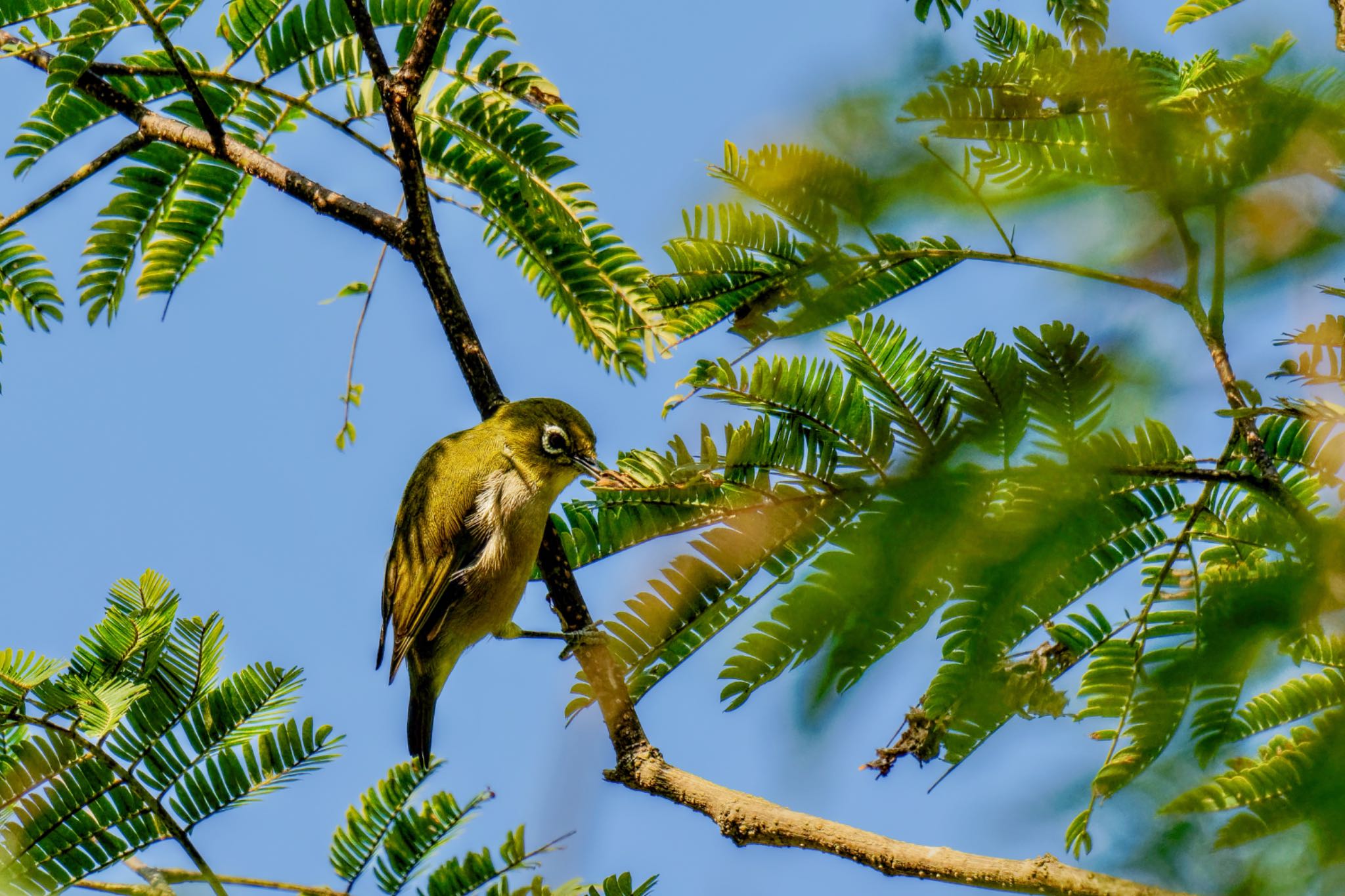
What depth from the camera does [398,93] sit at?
9.25 ft

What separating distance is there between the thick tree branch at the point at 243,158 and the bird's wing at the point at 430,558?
160cm

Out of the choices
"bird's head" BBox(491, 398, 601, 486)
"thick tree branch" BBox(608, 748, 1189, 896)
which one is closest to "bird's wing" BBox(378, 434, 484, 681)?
"bird's head" BBox(491, 398, 601, 486)

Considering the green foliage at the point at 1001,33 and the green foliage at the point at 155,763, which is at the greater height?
the green foliage at the point at 1001,33

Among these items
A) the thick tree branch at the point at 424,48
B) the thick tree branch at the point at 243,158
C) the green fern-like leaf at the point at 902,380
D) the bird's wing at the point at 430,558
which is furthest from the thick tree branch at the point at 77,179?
the green fern-like leaf at the point at 902,380

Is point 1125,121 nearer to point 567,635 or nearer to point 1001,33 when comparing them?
point 1001,33

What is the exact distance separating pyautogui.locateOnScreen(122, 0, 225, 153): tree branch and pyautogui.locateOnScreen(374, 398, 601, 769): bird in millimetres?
1568

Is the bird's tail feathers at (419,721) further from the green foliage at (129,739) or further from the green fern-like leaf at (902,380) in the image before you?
Answer: the green fern-like leaf at (902,380)

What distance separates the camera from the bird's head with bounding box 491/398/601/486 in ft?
14.7

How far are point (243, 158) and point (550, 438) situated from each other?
5.60ft

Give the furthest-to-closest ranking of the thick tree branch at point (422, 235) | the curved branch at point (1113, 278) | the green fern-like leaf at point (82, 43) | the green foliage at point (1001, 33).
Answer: the thick tree branch at point (422, 235), the green fern-like leaf at point (82, 43), the green foliage at point (1001, 33), the curved branch at point (1113, 278)

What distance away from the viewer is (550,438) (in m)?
4.54

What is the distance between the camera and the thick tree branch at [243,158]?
3072 mm

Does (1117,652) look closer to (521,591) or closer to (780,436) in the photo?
(780,436)

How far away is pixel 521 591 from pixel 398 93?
2232 millimetres
